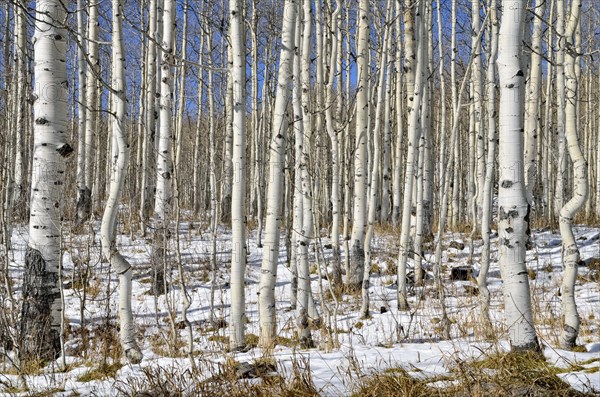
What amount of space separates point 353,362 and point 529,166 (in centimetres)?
506

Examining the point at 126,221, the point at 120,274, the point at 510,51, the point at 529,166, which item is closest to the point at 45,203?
the point at 120,274

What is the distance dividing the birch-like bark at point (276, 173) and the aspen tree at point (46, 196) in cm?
187

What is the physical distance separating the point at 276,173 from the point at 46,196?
6.86ft

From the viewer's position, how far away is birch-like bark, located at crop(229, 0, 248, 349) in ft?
14.8

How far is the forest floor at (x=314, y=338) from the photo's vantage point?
319cm

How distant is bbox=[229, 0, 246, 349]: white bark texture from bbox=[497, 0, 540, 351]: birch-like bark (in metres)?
2.24

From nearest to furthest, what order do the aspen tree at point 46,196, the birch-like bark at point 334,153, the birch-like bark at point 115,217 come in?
the birch-like bark at point 115,217, the aspen tree at point 46,196, the birch-like bark at point 334,153

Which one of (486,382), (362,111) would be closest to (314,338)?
(486,382)

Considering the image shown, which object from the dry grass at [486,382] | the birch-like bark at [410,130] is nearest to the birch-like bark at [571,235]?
the dry grass at [486,382]

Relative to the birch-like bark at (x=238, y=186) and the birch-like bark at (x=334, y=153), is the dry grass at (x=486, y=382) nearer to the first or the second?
the birch-like bark at (x=238, y=186)

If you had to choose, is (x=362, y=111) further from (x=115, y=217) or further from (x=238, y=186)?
(x=115, y=217)

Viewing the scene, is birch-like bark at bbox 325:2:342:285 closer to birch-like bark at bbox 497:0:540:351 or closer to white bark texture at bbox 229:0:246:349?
white bark texture at bbox 229:0:246:349

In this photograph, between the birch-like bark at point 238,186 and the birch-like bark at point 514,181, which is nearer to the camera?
the birch-like bark at point 514,181

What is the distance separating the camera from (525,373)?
3021 millimetres
